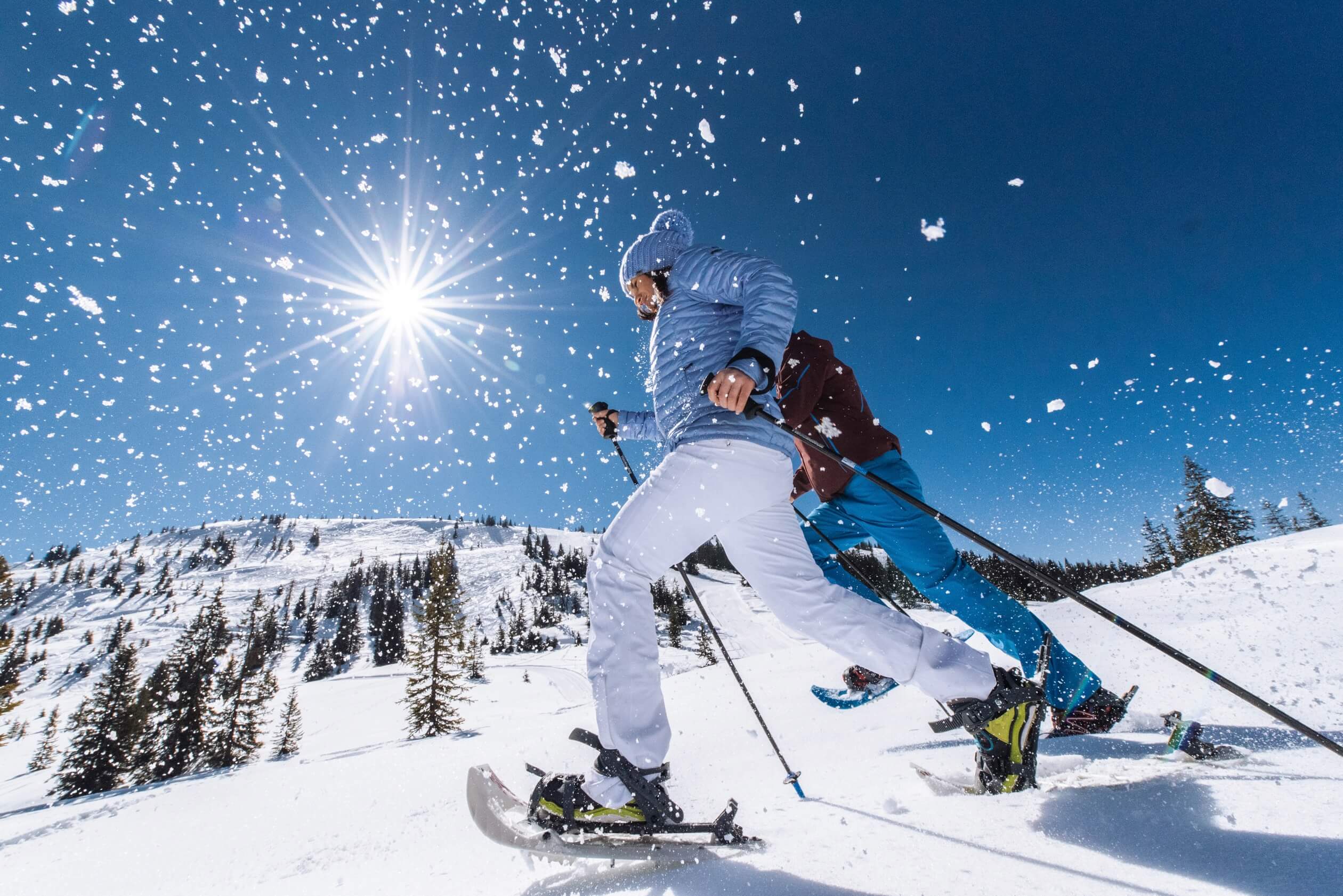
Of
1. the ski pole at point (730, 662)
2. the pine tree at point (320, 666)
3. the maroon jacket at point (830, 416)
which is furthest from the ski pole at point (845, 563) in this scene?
the pine tree at point (320, 666)

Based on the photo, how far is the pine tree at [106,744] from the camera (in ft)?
105

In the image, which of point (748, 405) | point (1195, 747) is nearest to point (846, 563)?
point (1195, 747)

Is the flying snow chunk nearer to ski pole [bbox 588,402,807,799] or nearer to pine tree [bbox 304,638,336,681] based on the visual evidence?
ski pole [bbox 588,402,807,799]

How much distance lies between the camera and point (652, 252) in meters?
2.61

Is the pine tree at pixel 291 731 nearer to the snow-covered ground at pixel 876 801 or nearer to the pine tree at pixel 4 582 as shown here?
the pine tree at pixel 4 582

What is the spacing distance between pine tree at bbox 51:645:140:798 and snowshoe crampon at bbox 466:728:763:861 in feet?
153

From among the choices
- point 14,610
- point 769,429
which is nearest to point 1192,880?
point 769,429

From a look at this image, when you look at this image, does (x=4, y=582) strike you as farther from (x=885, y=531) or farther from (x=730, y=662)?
(x=885, y=531)

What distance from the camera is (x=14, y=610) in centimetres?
11550

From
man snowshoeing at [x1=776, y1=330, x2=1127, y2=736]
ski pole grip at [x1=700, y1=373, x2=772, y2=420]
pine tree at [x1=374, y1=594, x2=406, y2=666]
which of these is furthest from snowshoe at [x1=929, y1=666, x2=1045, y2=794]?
pine tree at [x1=374, y1=594, x2=406, y2=666]

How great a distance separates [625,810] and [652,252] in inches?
95.3

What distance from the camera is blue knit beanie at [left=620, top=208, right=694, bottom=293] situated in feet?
8.53

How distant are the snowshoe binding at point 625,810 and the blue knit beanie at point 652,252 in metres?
2.08

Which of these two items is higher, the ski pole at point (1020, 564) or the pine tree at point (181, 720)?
the pine tree at point (181, 720)
